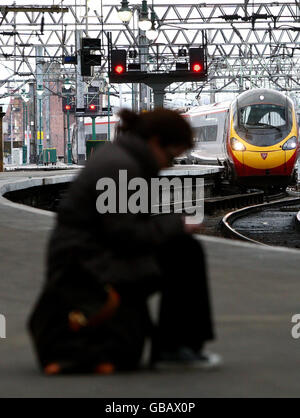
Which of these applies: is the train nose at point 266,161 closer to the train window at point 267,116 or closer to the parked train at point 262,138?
the parked train at point 262,138

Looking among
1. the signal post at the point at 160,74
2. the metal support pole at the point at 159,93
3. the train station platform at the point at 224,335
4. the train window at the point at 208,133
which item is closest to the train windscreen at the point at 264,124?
the signal post at the point at 160,74

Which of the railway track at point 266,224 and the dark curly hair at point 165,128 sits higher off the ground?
the dark curly hair at point 165,128

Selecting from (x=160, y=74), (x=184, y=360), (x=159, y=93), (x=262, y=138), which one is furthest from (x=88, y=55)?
A: (x=184, y=360)

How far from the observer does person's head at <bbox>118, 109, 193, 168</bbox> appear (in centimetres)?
415

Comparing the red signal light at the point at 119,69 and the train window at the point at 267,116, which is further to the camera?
the red signal light at the point at 119,69

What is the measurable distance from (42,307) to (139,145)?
2.69ft

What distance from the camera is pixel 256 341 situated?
5.08 metres

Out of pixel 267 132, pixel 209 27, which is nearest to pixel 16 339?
pixel 267 132

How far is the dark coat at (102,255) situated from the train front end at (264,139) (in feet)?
75.1

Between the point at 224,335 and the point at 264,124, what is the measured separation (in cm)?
2244

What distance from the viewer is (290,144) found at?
2716cm

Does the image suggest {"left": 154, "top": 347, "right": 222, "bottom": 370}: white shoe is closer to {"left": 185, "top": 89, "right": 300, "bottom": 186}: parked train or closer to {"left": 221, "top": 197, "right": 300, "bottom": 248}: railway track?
{"left": 221, "top": 197, "right": 300, "bottom": 248}: railway track

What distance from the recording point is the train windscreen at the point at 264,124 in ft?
88.7
